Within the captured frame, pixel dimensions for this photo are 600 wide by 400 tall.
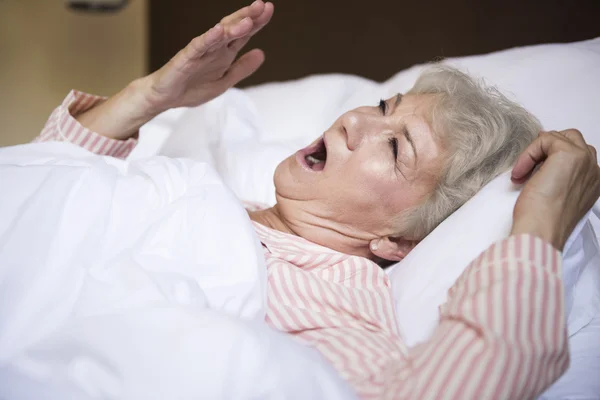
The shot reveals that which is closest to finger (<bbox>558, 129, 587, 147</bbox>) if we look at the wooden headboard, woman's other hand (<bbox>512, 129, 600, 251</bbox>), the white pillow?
woman's other hand (<bbox>512, 129, 600, 251</bbox>)

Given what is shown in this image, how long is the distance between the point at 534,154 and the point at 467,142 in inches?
6.1

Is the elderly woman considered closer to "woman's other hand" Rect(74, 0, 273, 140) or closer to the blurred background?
"woman's other hand" Rect(74, 0, 273, 140)

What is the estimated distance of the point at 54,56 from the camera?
289 cm

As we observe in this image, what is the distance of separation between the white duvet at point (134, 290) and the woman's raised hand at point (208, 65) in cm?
23

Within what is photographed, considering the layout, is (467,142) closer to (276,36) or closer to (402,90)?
(402,90)

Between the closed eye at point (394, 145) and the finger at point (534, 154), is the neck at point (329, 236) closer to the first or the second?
the closed eye at point (394, 145)

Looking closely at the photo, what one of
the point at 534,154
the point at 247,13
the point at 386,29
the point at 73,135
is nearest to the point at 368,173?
the point at 534,154

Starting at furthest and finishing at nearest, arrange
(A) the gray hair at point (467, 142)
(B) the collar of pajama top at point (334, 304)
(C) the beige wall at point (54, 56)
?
(C) the beige wall at point (54, 56)
(A) the gray hair at point (467, 142)
(B) the collar of pajama top at point (334, 304)

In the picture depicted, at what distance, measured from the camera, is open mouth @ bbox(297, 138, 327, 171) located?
3.89 ft

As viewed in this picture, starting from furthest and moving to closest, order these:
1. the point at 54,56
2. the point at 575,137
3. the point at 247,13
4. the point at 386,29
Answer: the point at 54,56 → the point at 386,29 → the point at 247,13 → the point at 575,137

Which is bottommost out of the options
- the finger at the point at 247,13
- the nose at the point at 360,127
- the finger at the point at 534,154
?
the nose at the point at 360,127

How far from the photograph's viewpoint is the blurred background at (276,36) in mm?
1737

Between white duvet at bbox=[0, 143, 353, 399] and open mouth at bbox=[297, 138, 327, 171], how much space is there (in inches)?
8.0

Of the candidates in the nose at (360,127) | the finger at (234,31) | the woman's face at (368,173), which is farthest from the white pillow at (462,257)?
the finger at (234,31)
